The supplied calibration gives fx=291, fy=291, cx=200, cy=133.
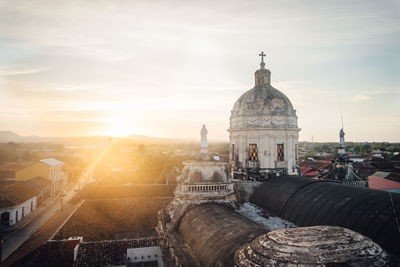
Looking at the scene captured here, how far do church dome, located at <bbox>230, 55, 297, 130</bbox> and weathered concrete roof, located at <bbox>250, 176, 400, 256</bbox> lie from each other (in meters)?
4.50

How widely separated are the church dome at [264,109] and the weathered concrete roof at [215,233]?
29.0 feet

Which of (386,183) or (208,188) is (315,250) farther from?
(386,183)

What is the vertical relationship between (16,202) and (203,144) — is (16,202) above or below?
below

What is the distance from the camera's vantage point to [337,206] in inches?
463

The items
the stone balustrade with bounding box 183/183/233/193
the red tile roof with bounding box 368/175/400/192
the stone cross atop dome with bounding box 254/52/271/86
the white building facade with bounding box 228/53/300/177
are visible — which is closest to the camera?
the stone balustrade with bounding box 183/183/233/193

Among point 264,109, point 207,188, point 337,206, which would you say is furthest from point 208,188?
point 264,109

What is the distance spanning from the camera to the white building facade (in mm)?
20406

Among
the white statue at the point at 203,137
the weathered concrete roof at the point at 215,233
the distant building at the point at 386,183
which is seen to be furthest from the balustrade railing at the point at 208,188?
the distant building at the point at 386,183

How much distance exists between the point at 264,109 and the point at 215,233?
12275mm

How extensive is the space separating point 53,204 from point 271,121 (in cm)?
3728

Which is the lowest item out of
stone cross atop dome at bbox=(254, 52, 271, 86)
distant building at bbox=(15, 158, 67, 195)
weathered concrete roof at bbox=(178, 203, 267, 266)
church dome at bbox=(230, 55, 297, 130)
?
distant building at bbox=(15, 158, 67, 195)

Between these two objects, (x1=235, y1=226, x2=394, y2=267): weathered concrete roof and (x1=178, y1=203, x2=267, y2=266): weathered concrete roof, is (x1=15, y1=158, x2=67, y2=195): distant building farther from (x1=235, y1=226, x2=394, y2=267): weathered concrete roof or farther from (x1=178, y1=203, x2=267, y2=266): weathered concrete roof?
(x1=235, y1=226, x2=394, y2=267): weathered concrete roof

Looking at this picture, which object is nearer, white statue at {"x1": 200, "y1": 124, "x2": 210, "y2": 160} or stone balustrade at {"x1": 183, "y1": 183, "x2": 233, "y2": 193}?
stone balustrade at {"x1": 183, "y1": 183, "x2": 233, "y2": 193}

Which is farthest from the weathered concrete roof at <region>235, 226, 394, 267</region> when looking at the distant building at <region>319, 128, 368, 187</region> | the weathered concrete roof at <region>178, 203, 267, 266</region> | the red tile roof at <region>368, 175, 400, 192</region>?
the red tile roof at <region>368, 175, 400, 192</region>
